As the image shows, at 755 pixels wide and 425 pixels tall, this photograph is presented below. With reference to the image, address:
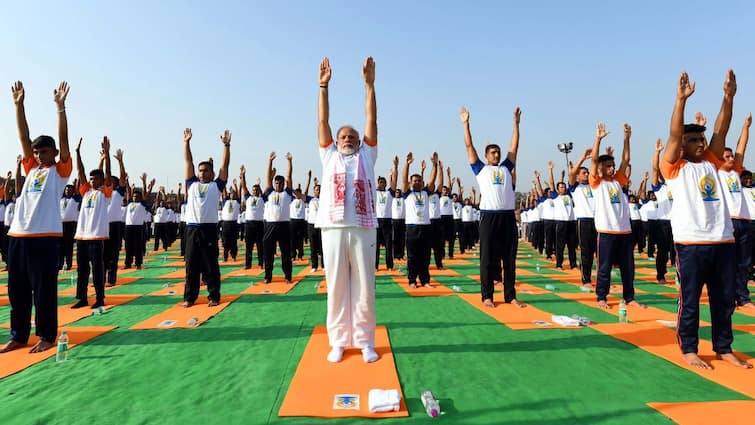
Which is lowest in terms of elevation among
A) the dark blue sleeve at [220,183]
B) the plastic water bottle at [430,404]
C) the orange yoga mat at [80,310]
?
the orange yoga mat at [80,310]

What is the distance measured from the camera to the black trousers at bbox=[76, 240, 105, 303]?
262 inches

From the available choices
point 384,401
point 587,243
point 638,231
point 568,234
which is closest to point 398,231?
point 568,234

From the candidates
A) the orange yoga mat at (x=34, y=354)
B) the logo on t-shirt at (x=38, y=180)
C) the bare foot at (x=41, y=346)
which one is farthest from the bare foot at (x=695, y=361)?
the logo on t-shirt at (x=38, y=180)

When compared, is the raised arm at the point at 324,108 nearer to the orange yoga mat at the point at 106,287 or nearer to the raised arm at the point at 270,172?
the raised arm at the point at 270,172

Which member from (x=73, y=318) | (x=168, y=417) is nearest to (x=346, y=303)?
(x=168, y=417)

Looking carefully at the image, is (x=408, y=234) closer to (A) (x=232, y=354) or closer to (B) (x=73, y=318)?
(A) (x=232, y=354)

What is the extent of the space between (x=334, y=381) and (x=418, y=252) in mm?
5601

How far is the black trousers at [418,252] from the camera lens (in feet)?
27.6

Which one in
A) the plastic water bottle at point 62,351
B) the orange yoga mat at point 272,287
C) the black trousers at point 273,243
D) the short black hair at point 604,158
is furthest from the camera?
the black trousers at point 273,243

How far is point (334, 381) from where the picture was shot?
3232mm

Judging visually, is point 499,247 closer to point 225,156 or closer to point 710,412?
point 710,412

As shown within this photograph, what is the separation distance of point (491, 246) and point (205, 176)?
5330mm

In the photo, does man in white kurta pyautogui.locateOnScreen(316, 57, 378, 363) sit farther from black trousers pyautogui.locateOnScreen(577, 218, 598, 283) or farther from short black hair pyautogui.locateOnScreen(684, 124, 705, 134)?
black trousers pyautogui.locateOnScreen(577, 218, 598, 283)

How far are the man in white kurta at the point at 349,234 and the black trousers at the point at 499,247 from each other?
322 centimetres
